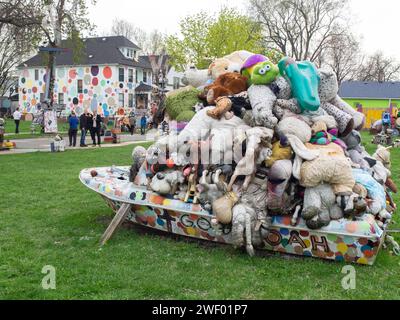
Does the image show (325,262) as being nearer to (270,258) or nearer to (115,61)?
(270,258)

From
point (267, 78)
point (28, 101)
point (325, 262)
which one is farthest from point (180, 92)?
point (28, 101)

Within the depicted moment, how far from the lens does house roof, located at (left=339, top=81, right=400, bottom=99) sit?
1796 inches

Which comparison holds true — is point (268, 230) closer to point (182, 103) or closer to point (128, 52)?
point (182, 103)

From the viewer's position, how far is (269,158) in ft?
16.6

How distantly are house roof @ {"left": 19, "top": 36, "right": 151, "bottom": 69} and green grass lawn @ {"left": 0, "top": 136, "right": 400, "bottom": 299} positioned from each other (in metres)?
41.7

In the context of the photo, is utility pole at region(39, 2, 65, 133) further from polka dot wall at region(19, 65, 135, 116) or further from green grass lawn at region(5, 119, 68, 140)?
polka dot wall at region(19, 65, 135, 116)

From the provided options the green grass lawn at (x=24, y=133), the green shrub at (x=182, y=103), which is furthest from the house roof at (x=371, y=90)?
the green shrub at (x=182, y=103)

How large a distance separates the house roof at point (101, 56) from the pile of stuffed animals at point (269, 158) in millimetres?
42164

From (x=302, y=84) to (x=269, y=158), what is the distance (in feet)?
3.30

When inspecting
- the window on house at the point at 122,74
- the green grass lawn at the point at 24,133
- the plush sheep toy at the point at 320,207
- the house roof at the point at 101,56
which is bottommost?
the green grass lawn at the point at 24,133

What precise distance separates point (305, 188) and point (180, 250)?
1663 millimetres

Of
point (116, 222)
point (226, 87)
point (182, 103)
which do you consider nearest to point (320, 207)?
point (226, 87)

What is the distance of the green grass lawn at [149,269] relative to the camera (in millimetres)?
4375

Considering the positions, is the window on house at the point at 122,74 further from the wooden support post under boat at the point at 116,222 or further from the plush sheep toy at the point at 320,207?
the plush sheep toy at the point at 320,207
